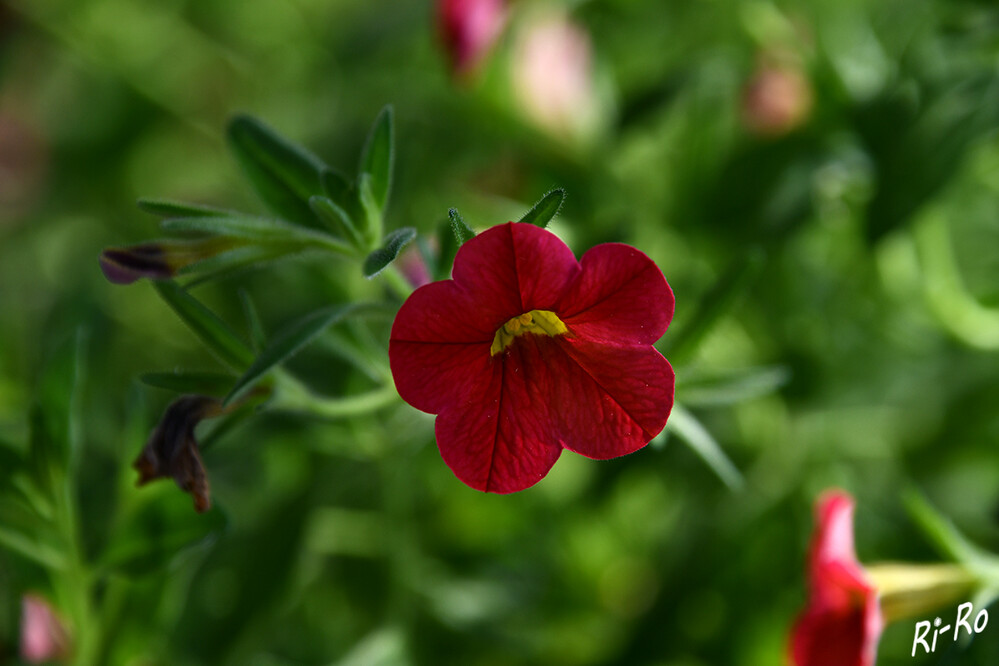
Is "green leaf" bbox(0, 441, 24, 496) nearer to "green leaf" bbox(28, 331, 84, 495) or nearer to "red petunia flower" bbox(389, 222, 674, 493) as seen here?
"green leaf" bbox(28, 331, 84, 495)

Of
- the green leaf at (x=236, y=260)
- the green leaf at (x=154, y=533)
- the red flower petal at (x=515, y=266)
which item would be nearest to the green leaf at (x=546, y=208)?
the red flower petal at (x=515, y=266)

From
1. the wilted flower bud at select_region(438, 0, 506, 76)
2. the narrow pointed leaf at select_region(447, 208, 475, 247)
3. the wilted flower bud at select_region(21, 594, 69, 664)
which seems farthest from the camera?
the wilted flower bud at select_region(438, 0, 506, 76)

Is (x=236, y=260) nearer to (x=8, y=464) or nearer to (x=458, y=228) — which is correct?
(x=458, y=228)

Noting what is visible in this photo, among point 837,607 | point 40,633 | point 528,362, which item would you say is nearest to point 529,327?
point 528,362

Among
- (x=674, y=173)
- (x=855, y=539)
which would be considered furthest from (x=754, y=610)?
(x=674, y=173)

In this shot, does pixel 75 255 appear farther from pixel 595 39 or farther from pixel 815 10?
pixel 815 10

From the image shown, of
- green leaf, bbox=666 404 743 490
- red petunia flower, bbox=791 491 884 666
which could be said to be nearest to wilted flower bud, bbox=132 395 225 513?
green leaf, bbox=666 404 743 490
